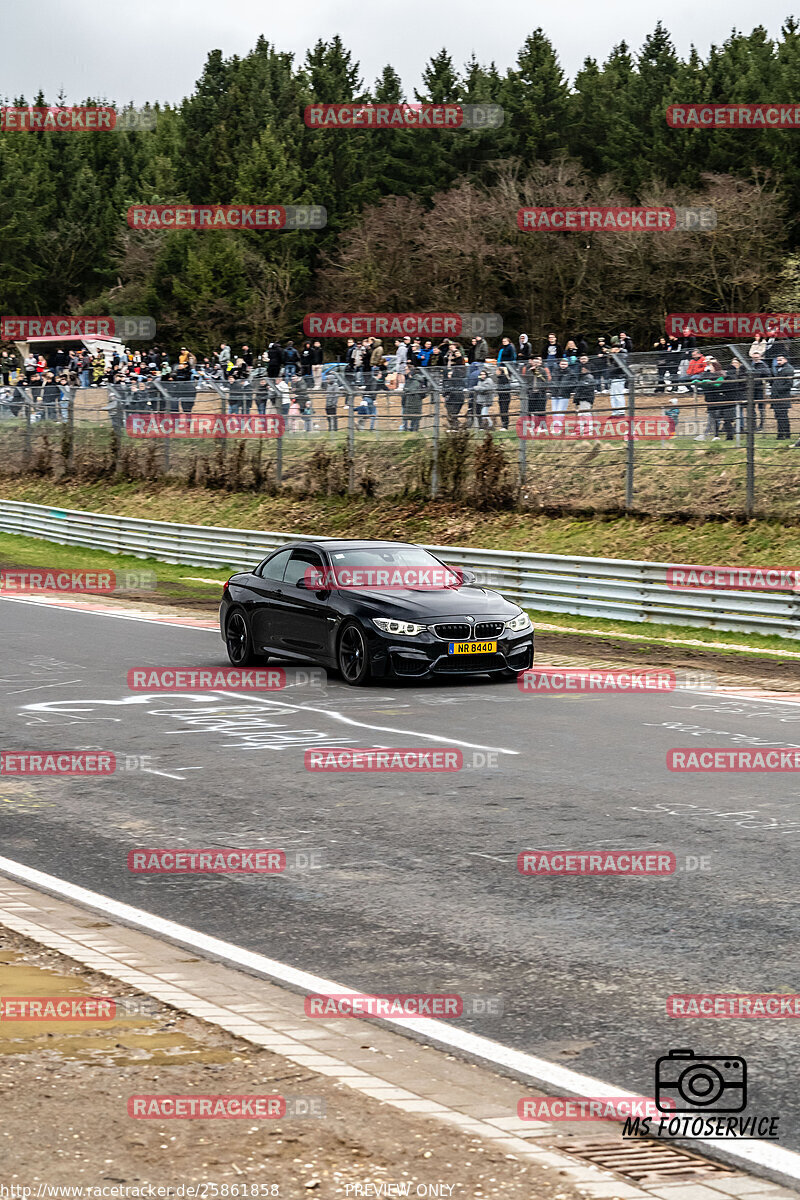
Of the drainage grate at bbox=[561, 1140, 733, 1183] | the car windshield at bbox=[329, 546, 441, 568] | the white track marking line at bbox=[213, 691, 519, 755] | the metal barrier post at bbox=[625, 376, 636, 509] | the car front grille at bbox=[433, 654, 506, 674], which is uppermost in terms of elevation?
the metal barrier post at bbox=[625, 376, 636, 509]

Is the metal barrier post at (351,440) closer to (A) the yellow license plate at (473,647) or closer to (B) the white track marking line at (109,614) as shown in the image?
(B) the white track marking line at (109,614)

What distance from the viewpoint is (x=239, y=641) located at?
58.3 ft

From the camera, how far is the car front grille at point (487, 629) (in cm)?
1580

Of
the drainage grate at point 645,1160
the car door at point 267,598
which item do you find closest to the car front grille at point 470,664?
the car door at point 267,598

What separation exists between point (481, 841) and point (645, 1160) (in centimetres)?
449

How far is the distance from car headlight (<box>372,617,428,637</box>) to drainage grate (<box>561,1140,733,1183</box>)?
433 inches

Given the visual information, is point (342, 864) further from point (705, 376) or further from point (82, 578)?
point (82, 578)

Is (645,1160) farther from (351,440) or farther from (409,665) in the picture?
(351,440)

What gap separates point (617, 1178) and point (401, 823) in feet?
17.1

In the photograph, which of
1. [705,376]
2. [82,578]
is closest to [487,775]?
[705,376]

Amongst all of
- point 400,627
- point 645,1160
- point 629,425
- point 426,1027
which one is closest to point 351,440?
point 629,425

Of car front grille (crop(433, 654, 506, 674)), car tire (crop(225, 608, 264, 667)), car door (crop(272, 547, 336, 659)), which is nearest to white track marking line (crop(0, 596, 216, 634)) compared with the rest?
car tire (crop(225, 608, 264, 667))

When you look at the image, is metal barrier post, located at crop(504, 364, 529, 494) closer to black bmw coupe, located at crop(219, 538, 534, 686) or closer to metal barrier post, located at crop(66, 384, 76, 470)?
black bmw coupe, located at crop(219, 538, 534, 686)

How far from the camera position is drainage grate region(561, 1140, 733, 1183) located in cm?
440
